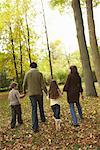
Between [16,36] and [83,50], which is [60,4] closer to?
[83,50]

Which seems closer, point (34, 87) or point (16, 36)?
point (34, 87)

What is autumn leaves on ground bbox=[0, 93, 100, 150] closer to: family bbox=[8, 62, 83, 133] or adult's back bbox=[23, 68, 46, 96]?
family bbox=[8, 62, 83, 133]

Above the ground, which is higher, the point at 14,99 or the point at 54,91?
the point at 54,91

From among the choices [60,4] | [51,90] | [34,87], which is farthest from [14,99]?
[60,4]

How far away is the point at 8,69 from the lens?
2048 inches

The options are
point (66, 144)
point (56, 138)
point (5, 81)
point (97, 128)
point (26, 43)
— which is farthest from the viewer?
point (5, 81)

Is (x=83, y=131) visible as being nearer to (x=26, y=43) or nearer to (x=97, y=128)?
(x=97, y=128)

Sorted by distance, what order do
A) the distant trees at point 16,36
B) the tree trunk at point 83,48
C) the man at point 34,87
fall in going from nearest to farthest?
the man at point 34,87 → the tree trunk at point 83,48 → the distant trees at point 16,36

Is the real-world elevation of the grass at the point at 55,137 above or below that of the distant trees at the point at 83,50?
below

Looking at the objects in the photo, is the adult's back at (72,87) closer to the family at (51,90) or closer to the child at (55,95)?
the family at (51,90)

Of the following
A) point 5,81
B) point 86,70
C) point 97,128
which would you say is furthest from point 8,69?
point 97,128

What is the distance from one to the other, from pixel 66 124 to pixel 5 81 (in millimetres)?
46944

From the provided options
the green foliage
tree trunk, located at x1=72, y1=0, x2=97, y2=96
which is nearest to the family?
tree trunk, located at x1=72, y1=0, x2=97, y2=96

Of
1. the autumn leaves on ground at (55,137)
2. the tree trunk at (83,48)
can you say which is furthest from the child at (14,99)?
the tree trunk at (83,48)
